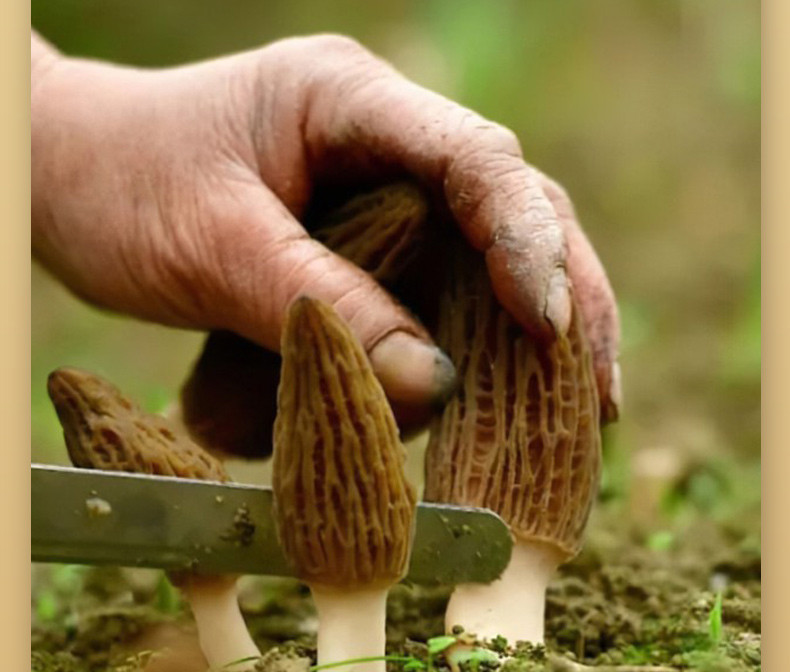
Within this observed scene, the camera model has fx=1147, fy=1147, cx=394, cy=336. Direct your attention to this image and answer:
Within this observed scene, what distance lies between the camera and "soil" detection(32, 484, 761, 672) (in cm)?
130

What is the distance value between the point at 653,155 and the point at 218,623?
775 mm

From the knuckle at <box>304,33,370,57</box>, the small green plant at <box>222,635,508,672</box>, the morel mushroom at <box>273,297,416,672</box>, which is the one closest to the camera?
the morel mushroom at <box>273,297,416,672</box>

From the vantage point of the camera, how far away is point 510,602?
1.32 m

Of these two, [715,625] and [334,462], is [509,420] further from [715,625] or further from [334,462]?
[715,625]

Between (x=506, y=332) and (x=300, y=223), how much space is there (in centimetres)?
27

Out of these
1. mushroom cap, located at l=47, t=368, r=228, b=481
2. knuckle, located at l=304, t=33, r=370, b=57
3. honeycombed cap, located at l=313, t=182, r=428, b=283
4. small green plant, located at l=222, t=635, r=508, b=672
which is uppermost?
knuckle, located at l=304, t=33, r=370, b=57

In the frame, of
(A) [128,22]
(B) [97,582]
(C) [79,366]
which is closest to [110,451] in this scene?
(C) [79,366]

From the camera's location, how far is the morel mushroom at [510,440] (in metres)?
→ 1.32

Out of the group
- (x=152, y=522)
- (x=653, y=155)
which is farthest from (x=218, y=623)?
(x=653, y=155)

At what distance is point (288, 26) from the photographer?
1379mm

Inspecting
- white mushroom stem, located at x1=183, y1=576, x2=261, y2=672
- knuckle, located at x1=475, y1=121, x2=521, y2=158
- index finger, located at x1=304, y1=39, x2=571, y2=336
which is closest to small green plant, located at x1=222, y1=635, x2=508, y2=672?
white mushroom stem, located at x1=183, y1=576, x2=261, y2=672

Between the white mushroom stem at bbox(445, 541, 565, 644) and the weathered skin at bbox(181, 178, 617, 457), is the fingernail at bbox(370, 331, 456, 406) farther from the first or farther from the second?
the white mushroom stem at bbox(445, 541, 565, 644)

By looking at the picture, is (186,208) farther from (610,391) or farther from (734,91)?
(734,91)

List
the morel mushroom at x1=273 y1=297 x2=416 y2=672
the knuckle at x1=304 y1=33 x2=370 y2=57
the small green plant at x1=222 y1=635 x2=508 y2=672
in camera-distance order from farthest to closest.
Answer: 1. the knuckle at x1=304 y1=33 x2=370 y2=57
2. the small green plant at x1=222 y1=635 x2=508 y2=672
3. the morel mushroom at x1=273 y1=297 x2=416 y2=672
